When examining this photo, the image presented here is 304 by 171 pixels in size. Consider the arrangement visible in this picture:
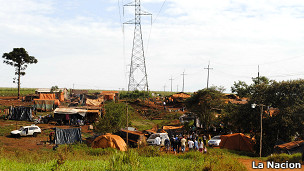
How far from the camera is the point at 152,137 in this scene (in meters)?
26.3

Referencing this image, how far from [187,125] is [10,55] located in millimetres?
44664

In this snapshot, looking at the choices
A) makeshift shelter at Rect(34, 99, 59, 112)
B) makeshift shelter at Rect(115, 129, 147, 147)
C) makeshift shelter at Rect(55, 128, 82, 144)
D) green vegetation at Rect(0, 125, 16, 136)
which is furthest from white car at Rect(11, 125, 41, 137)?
makeshift shelter at Rect(34, 99, 59, 112)

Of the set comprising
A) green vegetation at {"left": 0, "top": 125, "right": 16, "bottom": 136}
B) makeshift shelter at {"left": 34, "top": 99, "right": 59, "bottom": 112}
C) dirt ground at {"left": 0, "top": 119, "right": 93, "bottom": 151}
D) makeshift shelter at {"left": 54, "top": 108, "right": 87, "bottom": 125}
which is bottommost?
dirt ground at {"left": 0, "top": 119, "right": 93, "bottom": 151}

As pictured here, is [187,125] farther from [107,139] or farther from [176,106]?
[176,106]

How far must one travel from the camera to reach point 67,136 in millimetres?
27594

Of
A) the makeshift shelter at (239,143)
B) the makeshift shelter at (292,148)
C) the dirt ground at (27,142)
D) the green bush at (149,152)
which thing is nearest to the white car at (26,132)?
the dirt ground at (27,142)

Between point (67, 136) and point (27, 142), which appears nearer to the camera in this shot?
point (27, 142)

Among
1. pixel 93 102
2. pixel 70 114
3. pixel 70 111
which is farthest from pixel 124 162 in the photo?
pixel 93 102

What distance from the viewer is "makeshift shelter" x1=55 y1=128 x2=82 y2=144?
27.2 metres

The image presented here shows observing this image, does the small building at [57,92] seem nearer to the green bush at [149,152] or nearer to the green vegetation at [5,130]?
the green vegetation at [5,130]

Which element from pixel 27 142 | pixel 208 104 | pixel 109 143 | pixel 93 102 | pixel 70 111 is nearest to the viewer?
pixel 109 143

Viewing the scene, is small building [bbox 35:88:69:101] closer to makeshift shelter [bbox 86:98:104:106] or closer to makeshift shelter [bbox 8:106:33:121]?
makeshift shelter [bbox 86:98:104:106]

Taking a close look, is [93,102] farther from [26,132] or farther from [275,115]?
[275,115]

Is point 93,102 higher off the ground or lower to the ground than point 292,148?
higher
